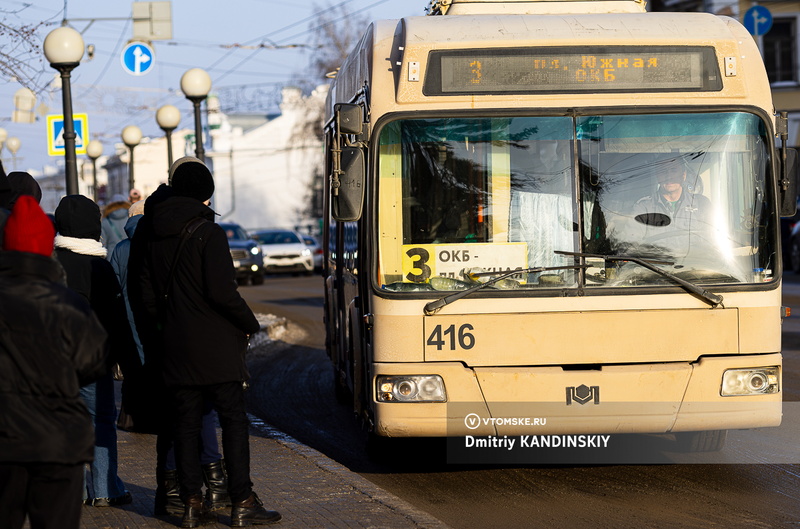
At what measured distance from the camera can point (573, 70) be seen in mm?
7734

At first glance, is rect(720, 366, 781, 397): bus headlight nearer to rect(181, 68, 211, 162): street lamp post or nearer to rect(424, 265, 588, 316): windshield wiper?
rect(424, 265, 588, 316): windshield wiper

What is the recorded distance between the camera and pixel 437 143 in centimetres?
763

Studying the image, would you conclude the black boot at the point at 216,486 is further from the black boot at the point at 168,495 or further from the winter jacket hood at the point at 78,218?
the winter jacket hood at the point at 78,218

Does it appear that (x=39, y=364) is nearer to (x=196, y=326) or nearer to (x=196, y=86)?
(x=196, y=326)

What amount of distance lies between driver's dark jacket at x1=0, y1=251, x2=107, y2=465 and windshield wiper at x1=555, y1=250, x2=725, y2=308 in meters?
3.78

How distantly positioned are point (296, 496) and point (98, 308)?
1.47 m

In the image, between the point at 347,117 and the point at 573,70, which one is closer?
the point at 347,117

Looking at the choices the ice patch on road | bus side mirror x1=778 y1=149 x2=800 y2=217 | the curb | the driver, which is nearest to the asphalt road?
the curb

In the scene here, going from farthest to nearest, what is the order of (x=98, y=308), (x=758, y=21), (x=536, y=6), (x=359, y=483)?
1. (x=758, y=21)
2. (x=536, y=6)
3. (x=359, y=483)
4. (x=98, y=308)

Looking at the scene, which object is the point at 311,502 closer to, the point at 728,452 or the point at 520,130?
the point at 520,130

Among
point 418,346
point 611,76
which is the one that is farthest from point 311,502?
point 611,76

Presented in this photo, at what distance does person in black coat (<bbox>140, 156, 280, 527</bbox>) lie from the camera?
6.02 m

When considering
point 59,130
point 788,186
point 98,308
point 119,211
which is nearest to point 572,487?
point 788,186

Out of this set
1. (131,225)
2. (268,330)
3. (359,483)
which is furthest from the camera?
(268,330)
